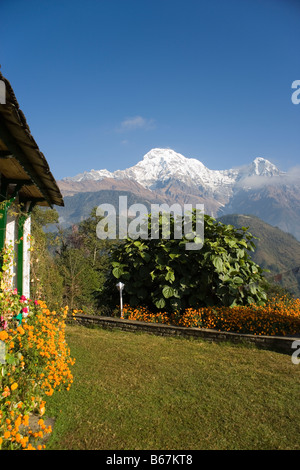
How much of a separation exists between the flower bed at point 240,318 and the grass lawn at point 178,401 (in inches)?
24.7

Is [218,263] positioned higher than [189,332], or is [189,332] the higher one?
[218,263]

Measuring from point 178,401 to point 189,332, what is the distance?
320cm

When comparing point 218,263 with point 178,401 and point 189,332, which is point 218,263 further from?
point 178,401

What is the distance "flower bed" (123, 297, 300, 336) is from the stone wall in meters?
0.22

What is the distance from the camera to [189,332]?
7043 mm

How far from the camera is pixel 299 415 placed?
11.8 ft

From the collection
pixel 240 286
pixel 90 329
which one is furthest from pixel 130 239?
pixel 240 286

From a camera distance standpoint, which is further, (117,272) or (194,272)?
(117,272)

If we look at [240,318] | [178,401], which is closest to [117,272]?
[240,318]

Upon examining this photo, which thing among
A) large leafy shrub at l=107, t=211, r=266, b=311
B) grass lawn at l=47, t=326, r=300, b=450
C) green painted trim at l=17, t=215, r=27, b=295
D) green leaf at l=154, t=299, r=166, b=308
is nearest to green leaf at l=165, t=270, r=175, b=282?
large leafy shrub at l=107, t=211, r=266, b=311

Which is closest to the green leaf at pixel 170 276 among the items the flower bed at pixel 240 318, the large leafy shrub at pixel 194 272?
the large leafy shrub at pixel 194 272

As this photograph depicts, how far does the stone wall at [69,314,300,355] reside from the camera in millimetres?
6184

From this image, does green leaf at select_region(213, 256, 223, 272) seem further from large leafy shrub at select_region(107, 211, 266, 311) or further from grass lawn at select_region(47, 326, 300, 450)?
grass lawn at select_region(47, 326, 300, 450)

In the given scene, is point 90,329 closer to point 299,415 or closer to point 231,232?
point 231,232
